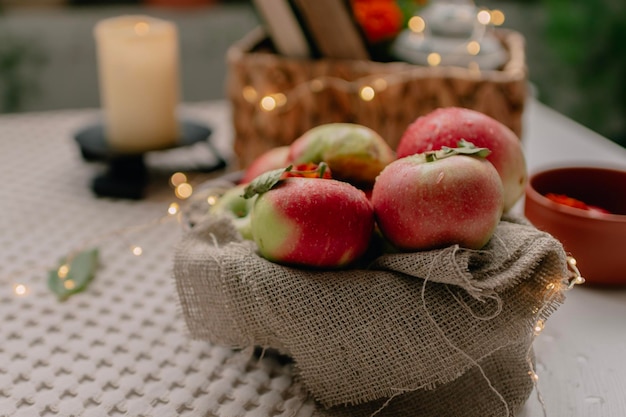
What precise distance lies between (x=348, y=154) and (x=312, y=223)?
12 centimetres

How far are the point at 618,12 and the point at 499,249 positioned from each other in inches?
68.7

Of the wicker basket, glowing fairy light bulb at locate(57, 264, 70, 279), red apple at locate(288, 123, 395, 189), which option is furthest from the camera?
the wicker basket

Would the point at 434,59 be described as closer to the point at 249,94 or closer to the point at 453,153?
the point at 249,94

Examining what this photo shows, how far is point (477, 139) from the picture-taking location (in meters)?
0.56

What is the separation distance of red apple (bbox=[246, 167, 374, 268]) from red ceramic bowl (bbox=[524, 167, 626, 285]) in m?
0.22

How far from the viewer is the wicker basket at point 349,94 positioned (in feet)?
2.77

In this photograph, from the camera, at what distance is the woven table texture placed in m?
0.52

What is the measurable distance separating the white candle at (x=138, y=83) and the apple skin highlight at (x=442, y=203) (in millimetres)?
490

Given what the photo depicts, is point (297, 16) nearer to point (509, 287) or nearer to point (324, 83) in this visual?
point (324, 83)

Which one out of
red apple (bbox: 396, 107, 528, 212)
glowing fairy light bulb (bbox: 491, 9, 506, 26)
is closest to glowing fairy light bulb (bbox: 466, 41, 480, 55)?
glowing fairy light bulb (bbox: 491, 9, 506, 26)

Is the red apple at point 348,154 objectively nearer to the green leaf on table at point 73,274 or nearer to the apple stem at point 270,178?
Answer: the apple stem at point 270,178

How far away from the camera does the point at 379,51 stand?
1.00m

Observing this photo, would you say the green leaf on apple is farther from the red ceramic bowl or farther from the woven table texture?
the red ceramic bowl

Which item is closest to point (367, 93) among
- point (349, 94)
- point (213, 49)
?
point (349, 94)
